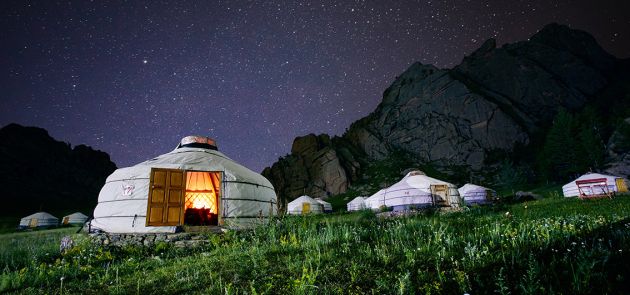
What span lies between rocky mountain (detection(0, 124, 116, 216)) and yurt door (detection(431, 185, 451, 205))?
5416 cm

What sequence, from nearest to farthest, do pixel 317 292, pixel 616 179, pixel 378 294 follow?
pixel 378 294, pixel 317 292, pixel 616 179

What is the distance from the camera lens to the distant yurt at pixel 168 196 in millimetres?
7914

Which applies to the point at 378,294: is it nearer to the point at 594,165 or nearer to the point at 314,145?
the point at 594,165

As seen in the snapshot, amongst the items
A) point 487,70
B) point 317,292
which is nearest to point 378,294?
point 317,292

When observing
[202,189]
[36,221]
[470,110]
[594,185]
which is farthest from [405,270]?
[470,110]

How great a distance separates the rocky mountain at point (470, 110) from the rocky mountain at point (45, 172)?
3931 centimetres

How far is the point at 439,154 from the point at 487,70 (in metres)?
25.8

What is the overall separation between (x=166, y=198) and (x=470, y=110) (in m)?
56.2

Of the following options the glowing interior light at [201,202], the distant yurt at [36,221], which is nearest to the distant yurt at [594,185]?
the glowing interior light at [201,202]

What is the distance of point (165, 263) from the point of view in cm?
461

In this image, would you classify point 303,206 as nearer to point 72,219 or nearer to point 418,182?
point 418,182

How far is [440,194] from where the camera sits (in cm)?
1947

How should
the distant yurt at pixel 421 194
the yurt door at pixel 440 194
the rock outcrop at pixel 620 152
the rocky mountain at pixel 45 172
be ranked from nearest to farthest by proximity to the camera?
the distant yurt at pixel 421 194, the yurt door at pixel 440 194, the rock outcrop at pixel 620 152, the rocky mountain at pixel 45 172

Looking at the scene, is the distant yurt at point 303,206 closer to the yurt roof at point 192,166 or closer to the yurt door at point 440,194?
the yurt door at point 440,194
